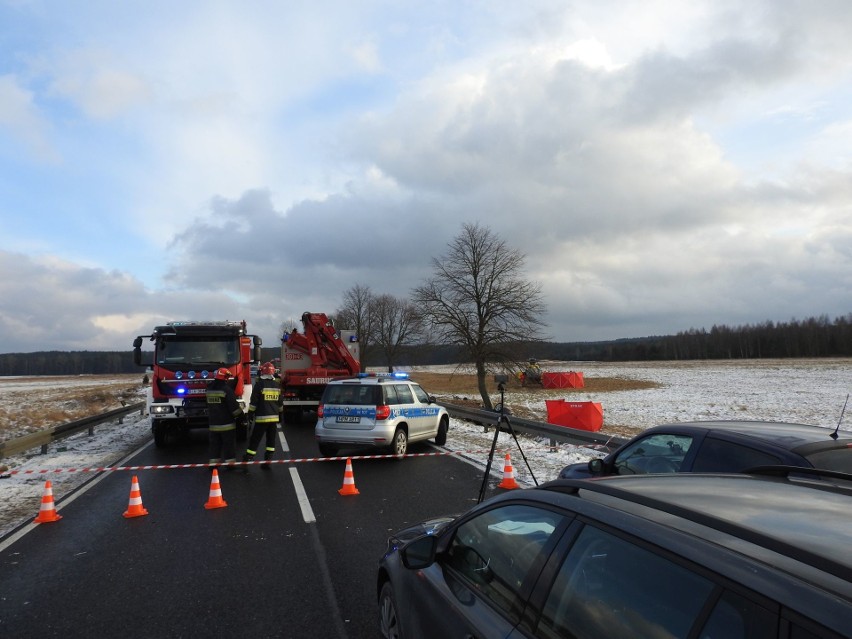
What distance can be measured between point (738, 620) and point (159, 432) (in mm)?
14868

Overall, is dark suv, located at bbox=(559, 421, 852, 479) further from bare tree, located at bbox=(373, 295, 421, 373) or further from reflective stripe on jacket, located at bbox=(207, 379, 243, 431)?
bare tree, located at bbox=(373, 295, 421, 373)

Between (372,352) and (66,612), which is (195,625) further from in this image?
(372,352)

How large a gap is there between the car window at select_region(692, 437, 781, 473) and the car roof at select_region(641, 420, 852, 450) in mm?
137

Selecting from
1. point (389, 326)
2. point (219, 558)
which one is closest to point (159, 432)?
point (219, 558)

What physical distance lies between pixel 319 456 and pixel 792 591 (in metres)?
12.0

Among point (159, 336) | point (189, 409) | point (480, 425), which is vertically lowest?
point (480, 425)

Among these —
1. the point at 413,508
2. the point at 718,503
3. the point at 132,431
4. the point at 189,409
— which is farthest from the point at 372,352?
the point at 718,503

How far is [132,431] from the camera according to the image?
1800cm

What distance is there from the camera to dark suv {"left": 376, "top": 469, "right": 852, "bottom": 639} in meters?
1.38

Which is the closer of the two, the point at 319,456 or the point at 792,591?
the point at 792,591

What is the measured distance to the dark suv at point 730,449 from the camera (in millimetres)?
4113

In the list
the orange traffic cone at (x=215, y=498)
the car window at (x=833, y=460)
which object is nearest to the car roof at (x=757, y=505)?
the car window at (x=833, y=460)

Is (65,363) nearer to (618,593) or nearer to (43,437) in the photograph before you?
(43,437)

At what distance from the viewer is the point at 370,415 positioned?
11.3m
